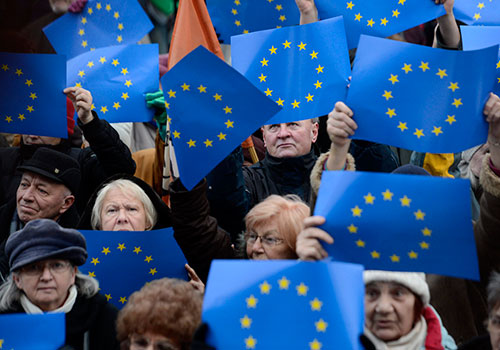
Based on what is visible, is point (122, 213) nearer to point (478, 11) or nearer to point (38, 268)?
point (38, 268)

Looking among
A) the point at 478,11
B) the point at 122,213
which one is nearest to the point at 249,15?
the point at 478,11

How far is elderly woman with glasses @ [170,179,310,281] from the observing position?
4.51 meters

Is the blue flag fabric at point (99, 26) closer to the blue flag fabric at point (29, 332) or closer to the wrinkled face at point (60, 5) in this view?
the wrinkled face at point (60, 5)

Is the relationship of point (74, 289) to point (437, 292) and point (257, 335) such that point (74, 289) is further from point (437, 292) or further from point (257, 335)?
point (437, 292)

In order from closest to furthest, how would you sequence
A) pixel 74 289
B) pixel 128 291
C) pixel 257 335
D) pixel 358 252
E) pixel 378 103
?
pixel 257 335 < pixel 358 252 < pixel 378 103 < pixel 74 289 < pixel 128 291

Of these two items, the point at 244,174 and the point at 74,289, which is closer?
the point at 74,289

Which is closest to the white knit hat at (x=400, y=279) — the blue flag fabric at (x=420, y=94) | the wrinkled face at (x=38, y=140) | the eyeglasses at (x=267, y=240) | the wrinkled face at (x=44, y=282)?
the blue flag fabric at (x=420, y=94)

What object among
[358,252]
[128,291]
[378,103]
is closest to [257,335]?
[358,252]

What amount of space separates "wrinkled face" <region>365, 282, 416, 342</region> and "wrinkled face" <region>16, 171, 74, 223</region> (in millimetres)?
2247

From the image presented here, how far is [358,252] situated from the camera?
356 cm

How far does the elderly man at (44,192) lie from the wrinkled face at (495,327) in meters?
2.73

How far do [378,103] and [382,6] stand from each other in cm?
144

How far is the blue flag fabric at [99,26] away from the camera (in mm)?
5898

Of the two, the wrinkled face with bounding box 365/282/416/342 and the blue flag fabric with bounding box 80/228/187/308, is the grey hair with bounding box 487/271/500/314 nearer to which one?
the wrinkled face with bounding box 365/282/416/342
